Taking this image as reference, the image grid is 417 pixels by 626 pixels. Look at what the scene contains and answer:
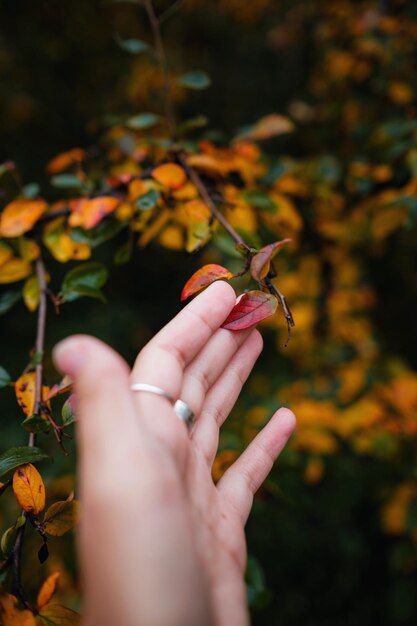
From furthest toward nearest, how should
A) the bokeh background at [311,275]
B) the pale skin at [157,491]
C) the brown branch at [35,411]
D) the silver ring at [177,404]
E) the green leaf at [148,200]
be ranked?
1. the bokeh background at [311,275]
2. the green leaf at [148,200]
3. the silver ring at [177,404]
4. the brown branch at [35,411]
5. the pale skin at [157,491]

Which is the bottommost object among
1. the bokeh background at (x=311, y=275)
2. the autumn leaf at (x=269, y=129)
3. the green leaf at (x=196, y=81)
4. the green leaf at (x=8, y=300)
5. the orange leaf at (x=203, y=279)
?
the bokeh background at (x=311, y=275)

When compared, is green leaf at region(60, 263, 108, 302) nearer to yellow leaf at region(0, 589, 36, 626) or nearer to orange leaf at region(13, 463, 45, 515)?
orange leaf at region(13, 463, 45, 515)

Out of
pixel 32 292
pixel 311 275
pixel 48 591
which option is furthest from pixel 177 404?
pixel 311 275

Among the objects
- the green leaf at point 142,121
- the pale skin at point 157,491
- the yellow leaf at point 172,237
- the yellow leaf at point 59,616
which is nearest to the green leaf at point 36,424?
the pale skin at point 157,491

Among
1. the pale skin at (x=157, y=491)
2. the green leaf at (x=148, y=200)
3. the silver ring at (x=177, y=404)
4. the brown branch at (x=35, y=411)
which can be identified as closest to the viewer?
the pale skin at (x=157, y=491)

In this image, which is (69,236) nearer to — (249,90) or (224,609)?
(224,609)

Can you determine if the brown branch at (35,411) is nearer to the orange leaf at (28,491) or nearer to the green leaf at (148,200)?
the orange leaf at (28,491)
